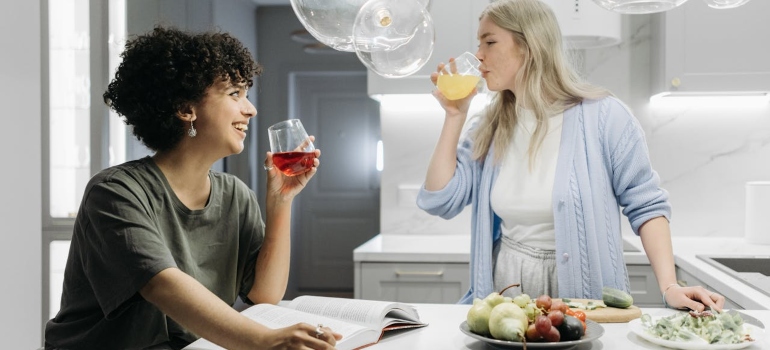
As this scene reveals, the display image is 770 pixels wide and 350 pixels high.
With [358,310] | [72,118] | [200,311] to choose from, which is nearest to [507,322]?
[358,310]

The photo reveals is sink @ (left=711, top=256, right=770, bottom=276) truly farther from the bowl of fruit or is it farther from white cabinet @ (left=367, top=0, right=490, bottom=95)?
the bowl of fruit

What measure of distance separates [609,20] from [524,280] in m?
1.45

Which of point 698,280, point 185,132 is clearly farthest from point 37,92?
point 698,280

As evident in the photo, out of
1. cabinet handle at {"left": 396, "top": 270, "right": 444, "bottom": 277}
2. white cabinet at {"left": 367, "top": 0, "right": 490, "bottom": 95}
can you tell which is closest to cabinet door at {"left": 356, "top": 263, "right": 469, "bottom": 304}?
cabinet handle at {"left": 396, "top": 270, "right": 444, "bottom": 277}

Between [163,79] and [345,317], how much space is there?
0.64m

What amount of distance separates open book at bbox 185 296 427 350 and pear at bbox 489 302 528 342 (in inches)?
9.3

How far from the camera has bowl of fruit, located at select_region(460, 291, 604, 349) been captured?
1.33m

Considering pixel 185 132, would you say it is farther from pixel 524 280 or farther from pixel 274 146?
pixel 524 280

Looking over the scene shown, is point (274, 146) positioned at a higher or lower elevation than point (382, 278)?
higher

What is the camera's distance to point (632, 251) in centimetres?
303

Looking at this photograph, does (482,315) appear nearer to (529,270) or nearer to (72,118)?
(529,270)

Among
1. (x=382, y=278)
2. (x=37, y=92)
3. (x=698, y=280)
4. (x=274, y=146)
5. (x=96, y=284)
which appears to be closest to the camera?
(x=96, y=284)

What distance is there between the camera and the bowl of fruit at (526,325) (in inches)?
52.5

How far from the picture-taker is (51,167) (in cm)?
369
